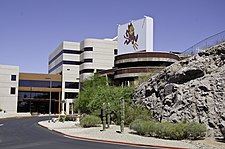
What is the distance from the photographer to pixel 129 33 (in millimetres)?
80438

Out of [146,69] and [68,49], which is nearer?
[146,69]

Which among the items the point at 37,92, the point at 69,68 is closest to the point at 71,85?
the point at 69,68

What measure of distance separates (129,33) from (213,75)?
54.0 meters

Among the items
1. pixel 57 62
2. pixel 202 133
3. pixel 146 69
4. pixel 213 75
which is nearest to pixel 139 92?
pixel 213 75

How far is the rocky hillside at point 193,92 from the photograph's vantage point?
2500 centimetres

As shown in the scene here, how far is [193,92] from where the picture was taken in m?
27.4

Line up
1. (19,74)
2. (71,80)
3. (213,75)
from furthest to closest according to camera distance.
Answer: (71,80), (19,74), (213,75)

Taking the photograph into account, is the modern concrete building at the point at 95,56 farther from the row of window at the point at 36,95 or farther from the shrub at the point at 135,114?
the shrub at the point at 135,114

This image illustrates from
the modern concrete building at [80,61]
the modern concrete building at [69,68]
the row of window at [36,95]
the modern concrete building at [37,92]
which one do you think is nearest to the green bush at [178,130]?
the modern concrete building at [37,92]

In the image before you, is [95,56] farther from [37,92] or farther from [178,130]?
[178,130]

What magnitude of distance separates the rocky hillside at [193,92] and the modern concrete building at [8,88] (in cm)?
5395

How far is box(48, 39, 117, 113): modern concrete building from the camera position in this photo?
91.1 metres

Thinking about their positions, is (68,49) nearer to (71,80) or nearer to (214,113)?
(71,80)

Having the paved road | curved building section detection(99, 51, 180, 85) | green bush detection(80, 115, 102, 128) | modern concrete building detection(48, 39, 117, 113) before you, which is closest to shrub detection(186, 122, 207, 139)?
the paved road
